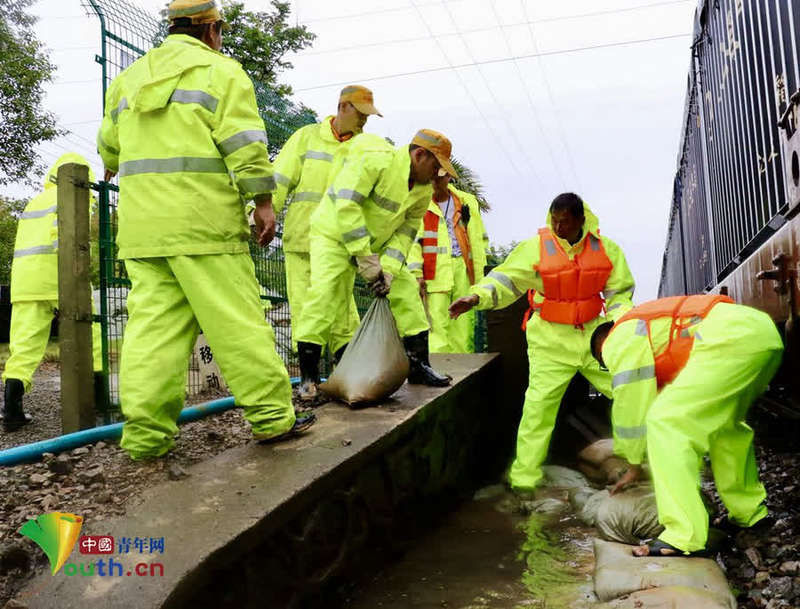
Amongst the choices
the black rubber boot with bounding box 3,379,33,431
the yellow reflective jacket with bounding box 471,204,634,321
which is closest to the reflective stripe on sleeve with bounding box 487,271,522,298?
the yellow reflective jacket with bounding box 471,204,634,321

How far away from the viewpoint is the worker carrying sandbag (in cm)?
252

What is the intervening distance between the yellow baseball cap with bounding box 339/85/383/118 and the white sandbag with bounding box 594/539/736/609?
314cm

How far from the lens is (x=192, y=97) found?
2779 mm

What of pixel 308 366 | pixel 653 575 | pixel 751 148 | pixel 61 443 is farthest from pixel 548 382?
pixel 61 443

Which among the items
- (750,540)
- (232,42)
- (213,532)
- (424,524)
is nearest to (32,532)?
(213,532)

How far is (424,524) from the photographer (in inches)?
141

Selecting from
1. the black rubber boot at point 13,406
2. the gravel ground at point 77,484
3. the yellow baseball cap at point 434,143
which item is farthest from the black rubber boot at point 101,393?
the yellow baseball cap at point 434,143

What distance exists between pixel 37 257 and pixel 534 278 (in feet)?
11.4

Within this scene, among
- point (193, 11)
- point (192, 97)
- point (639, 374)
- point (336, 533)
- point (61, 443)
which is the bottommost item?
point (336, 533)

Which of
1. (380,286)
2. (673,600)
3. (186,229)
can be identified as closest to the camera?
(673,600)

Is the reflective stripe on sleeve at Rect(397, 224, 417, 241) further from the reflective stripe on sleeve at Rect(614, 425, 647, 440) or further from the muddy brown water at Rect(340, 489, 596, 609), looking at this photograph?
the reflective stripe on sleeve at Rect(614, 425, 647, 440)

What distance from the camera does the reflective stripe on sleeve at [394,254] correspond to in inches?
167

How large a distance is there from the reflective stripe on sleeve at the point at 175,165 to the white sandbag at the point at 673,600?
2.17m

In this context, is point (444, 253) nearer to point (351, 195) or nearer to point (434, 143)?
point (434, 143)
